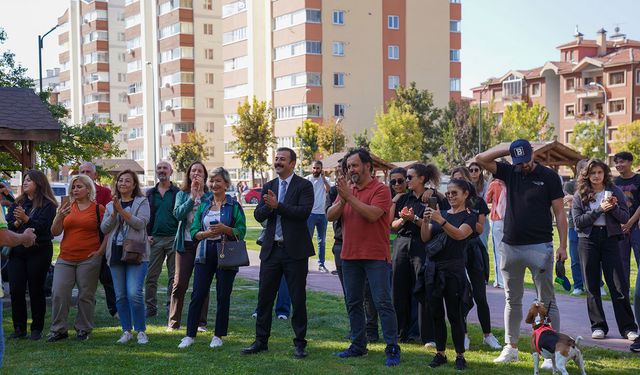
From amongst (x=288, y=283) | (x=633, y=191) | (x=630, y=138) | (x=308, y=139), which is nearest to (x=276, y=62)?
(x=308, y=139)

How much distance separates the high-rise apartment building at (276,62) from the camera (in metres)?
77.8

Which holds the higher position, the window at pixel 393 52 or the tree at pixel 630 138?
the window at pixel 393 52

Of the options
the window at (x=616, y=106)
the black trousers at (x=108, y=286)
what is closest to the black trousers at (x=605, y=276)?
the black trousers at (x=108, y=286)

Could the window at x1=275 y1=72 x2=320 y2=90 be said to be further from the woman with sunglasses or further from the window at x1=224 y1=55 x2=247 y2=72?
the woman with sunglasses

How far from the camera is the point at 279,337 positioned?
31.9ft

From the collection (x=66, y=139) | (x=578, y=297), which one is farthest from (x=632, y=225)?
(x=66, y=139)

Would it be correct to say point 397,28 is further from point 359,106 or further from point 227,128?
point 227,128

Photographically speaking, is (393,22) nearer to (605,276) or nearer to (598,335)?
(605,276)

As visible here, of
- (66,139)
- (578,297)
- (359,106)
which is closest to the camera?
(578,297)

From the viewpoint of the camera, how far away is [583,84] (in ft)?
291

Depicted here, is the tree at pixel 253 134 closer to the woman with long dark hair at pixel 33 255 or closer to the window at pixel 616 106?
the window at pixel 616 106

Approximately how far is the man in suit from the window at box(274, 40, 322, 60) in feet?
227

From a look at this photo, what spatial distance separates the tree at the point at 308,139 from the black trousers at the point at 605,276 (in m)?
60.4

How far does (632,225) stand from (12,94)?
1003 cm
